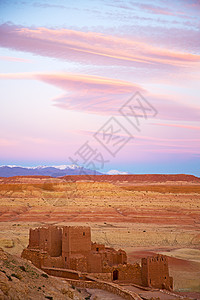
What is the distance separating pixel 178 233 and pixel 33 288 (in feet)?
112

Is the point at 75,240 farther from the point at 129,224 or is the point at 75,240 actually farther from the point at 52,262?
the point at 129,224

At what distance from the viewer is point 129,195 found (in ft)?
307

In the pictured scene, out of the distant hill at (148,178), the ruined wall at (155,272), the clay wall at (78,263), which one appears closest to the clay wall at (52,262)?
the clay wall at (78,263)

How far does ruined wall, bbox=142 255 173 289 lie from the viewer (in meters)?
21.2

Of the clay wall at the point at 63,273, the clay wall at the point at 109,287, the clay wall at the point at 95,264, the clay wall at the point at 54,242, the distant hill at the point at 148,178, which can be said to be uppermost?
the distant hill at the point at 148,178

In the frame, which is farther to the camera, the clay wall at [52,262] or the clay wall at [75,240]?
the clay wall at [75,240]

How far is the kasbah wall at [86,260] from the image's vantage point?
21297 millimetres

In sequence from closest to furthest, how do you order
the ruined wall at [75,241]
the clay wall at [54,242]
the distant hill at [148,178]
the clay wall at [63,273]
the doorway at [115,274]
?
the clay wall at [63,273], the doorway at [115,274], the ruined wall at [75,241], the clay wall at [54,242], the distant hill at [148,178]

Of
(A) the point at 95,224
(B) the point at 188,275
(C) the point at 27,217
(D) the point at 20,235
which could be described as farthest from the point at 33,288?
(C) the point at 27,217

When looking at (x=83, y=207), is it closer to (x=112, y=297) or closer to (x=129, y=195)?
(x=129, y=195)

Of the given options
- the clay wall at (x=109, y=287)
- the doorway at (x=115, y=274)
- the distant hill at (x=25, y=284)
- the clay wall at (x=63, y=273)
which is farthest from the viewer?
the doorway at (x=115, y=274)

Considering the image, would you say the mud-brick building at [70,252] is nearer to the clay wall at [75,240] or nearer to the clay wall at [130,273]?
the clay wall at [75,240]

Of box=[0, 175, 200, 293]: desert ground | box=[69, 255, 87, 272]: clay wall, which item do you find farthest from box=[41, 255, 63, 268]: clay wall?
box=[0, 175, 200, 293]: desert ground

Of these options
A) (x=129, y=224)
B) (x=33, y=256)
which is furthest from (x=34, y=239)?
(x=129, y=224)
